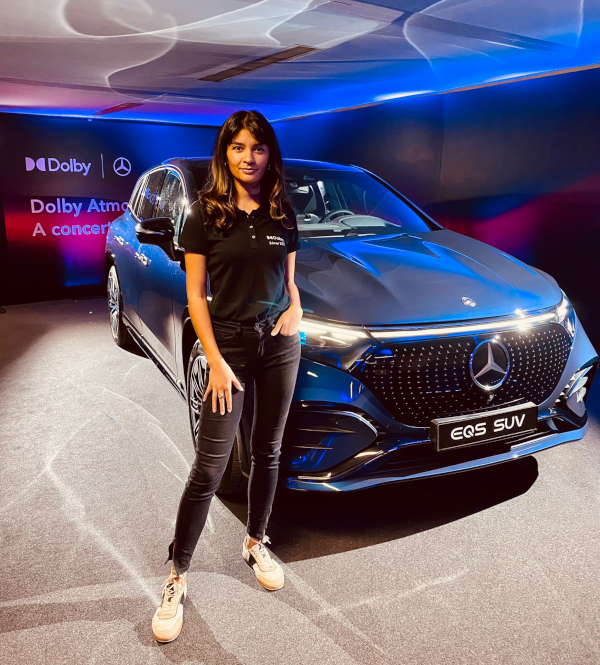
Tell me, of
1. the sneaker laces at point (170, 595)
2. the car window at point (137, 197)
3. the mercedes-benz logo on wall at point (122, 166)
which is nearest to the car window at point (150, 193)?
the car window at point (137, 197)

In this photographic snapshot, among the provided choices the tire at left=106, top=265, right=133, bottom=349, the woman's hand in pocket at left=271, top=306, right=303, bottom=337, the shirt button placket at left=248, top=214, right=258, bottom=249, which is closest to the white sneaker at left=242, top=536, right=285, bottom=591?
the woman's hand in pocket at left=271, top=306, right=303, bottom=337

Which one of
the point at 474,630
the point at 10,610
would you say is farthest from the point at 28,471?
the point at 474,630

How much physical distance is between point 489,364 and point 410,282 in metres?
0.49

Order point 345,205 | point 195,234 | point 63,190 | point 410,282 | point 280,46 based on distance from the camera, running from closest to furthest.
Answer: point 195,234, point 410,282, point 345,205, point 280,46, point 63,190

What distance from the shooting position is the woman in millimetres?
1822

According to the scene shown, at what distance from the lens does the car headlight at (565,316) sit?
264 cm

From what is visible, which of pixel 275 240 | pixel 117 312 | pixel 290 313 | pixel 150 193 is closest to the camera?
pixel 275 240

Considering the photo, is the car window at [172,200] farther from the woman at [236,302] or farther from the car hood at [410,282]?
the woman at [236,302]

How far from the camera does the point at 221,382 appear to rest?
1.86 meters

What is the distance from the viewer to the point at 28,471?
10.1 ft

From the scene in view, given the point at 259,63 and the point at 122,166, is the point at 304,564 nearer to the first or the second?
the point at 259,63

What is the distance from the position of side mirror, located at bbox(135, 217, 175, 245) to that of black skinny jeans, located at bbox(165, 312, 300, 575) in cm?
125

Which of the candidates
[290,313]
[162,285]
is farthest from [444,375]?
[162,285]

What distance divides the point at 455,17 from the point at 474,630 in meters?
2.98
